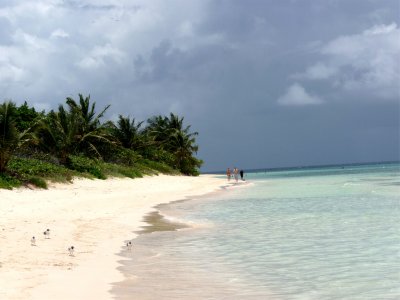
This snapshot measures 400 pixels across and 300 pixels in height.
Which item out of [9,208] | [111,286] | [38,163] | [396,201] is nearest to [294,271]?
[111,286]

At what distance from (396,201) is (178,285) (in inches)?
662

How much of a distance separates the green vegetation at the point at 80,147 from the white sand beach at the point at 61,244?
5822mm

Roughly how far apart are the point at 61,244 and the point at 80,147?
33.5m

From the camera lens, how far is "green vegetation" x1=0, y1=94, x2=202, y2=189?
26562 millimetres

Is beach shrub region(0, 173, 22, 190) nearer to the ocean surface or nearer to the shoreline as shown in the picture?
the ocean surface

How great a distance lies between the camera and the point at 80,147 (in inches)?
1677

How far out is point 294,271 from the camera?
307 inches

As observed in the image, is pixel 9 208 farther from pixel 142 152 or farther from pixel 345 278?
pixel 142 152

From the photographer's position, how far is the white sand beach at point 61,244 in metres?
6.41

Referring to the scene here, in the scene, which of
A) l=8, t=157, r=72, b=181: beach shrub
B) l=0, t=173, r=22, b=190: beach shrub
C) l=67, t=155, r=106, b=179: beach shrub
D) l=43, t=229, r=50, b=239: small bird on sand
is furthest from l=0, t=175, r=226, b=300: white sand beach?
l=67, t=155, r=106, b=179: beach shrub

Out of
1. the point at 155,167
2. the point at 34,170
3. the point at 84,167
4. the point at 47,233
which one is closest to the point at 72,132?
the point at 84,167

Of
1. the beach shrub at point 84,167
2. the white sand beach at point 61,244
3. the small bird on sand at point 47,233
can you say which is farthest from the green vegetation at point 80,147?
the small bird on sand at point 47,233

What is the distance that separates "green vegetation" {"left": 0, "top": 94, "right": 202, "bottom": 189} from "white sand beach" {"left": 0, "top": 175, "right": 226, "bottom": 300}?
582cm

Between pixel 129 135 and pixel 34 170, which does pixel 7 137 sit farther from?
pixel 129 135
